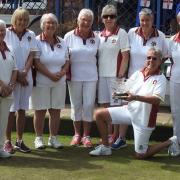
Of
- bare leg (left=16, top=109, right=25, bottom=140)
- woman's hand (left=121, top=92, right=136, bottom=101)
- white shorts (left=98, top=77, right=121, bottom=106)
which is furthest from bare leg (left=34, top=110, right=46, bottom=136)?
woman's hand (left=121, top=92, right=136, bottom=101)

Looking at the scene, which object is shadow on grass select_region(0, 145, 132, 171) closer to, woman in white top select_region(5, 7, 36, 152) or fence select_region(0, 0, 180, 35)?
woman in white top select_region(5, 7, 36, 152)

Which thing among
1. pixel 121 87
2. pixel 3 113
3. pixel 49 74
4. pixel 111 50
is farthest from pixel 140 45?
pixel 3 113

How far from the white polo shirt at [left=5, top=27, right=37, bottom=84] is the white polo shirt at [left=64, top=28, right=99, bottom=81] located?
537 millimetres

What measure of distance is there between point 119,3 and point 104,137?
397 centimetres

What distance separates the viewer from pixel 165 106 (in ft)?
29.2

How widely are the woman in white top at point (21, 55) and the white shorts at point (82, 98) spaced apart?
0.62 m

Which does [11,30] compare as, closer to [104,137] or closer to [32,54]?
[32,54]

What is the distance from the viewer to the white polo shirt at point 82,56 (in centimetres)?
704

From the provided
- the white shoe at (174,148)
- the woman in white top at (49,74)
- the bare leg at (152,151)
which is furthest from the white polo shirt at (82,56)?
the white shoe at (174,148)

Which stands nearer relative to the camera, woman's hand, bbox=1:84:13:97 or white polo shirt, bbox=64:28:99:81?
woman's hand, bbox=1:84:13:97

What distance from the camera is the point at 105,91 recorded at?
7188 mm

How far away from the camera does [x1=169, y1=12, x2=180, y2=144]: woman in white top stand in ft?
22.1

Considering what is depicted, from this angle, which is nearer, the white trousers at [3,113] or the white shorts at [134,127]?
the white trousers at [3,113]

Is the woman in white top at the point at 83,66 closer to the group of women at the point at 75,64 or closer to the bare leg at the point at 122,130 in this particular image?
the group of women at the point at 75,64
